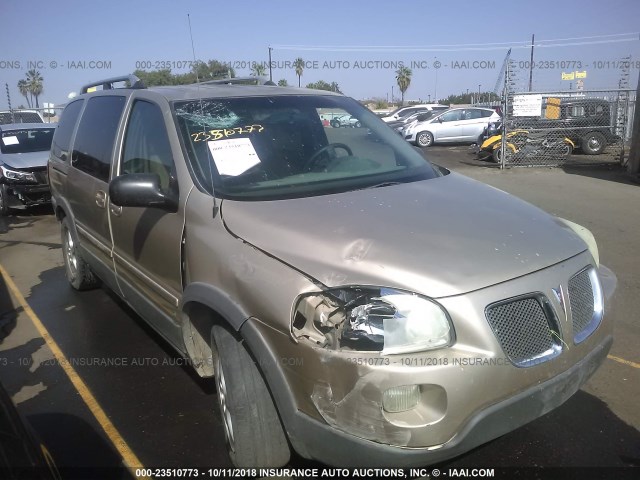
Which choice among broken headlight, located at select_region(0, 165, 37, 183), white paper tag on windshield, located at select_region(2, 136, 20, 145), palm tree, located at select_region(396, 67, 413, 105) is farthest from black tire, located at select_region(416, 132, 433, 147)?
palm tree, located at select_region(396, 67, 413, 105)

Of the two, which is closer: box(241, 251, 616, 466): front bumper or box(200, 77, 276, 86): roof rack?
box(241, 251, 616, 466): front bumper

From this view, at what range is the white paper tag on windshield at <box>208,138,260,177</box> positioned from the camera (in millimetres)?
2865

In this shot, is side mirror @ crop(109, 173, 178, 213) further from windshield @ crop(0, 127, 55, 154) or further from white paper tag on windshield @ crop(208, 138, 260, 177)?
windshield @ crop(0, 127, 55, 154)

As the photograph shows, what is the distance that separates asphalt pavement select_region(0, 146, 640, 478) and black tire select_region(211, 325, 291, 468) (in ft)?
1.14

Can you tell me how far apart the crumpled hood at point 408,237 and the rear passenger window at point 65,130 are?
10.1 ft

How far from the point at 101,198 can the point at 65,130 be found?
70.1 inches

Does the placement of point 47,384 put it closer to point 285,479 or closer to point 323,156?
point 285,479

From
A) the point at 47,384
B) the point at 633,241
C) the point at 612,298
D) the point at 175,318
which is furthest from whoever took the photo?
the point at 633,241

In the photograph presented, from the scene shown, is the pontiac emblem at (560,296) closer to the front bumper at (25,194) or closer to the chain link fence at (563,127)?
the front bumper at (25,194)

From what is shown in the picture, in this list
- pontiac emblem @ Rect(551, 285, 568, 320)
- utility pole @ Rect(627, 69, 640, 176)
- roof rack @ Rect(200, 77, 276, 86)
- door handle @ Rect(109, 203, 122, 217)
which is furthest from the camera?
utility pole @ Rect(627, 69, 640, 176)

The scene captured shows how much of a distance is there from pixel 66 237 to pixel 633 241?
6.67m

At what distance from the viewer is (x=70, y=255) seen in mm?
5414

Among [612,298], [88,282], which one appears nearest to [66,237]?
[88,282]

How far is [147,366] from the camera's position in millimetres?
3873
